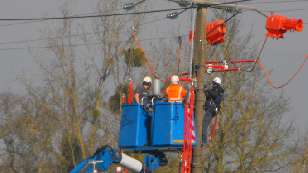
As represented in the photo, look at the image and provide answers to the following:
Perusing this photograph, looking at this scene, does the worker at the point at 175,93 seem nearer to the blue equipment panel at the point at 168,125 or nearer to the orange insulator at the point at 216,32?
the blue equipment panel at the point at 168,125

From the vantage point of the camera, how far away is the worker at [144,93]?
1661 cm

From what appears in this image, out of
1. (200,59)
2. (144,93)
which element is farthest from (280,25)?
(144,93)

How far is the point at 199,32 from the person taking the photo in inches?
765

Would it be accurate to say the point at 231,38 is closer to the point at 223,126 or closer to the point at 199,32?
the point at 223,126

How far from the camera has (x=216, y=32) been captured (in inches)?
780

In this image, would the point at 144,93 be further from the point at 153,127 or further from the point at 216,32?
the point at 216,32

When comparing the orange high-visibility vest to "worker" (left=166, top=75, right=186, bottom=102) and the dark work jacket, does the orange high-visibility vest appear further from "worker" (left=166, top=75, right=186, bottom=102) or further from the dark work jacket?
the dark work jacket

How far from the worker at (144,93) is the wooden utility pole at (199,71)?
2.24 m

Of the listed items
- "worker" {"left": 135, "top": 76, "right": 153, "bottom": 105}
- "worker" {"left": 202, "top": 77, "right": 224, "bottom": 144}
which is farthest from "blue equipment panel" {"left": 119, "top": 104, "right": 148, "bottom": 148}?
"worker" {"left": 202, "top": 77, "right": 224, "bottom": 144}

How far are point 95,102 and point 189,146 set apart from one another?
21808 millimetres

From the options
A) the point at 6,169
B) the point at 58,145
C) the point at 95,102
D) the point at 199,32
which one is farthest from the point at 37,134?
the point at 199,32

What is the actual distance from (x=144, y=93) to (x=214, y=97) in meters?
2.68

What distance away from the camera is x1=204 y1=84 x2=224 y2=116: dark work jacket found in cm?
1878

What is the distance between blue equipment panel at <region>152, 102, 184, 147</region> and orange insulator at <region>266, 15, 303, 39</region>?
299 cm
